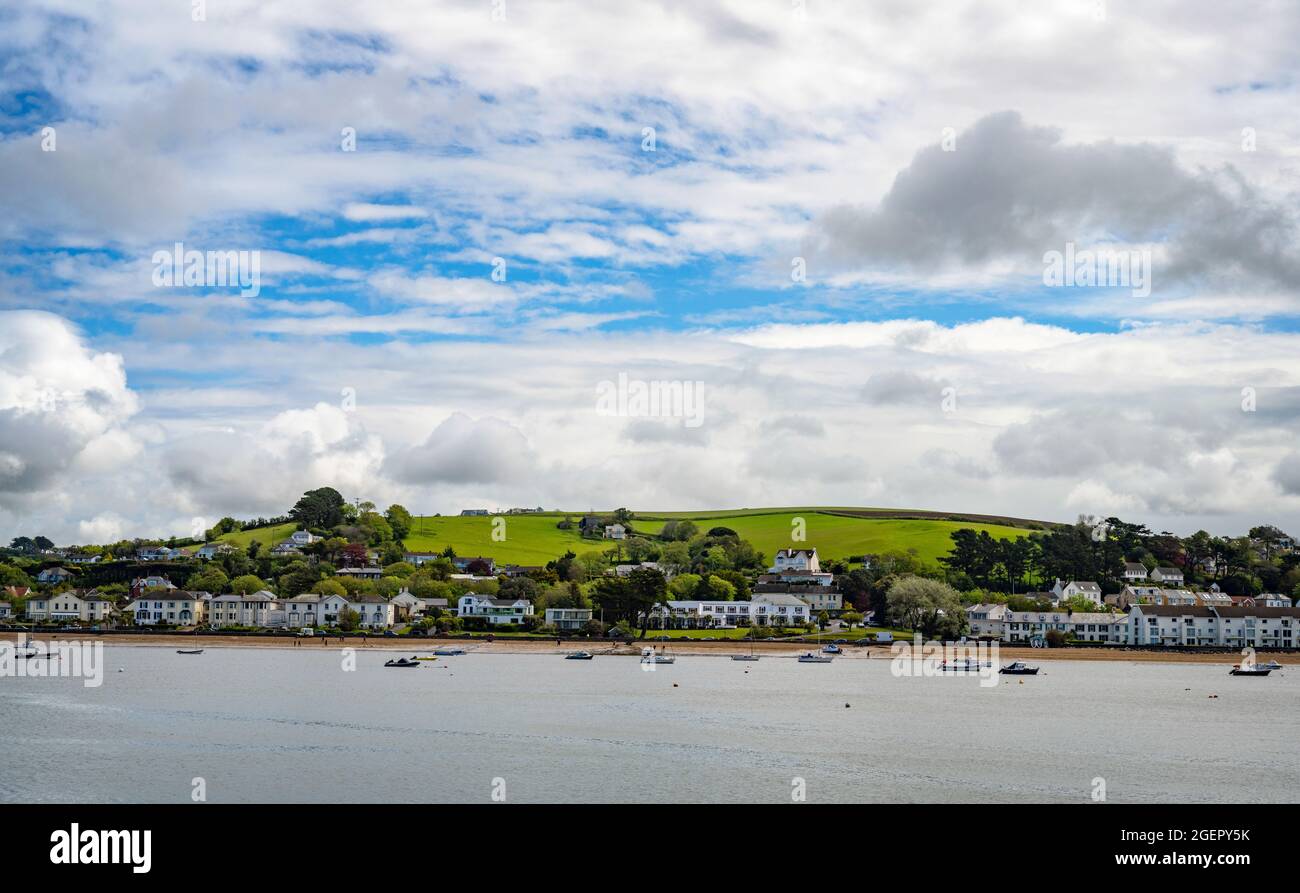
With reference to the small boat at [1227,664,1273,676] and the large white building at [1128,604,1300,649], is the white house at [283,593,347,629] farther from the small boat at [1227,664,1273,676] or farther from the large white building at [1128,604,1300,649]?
the small boat at [1227,664,1273,676]

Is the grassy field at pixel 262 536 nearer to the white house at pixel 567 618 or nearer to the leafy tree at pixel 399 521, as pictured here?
the leafy tree at pixel 399 521

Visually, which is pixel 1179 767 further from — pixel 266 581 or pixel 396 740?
pixel 266 581

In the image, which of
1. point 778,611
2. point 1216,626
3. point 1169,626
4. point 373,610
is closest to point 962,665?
point 778,611

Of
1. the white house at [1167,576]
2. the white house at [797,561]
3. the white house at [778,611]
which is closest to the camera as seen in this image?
the white house at [778,611]

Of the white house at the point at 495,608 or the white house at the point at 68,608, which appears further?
the white house at the point at 68,608

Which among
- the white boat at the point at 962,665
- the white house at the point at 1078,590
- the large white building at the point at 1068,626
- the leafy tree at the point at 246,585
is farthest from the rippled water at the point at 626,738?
the white house at the point at 1078,590

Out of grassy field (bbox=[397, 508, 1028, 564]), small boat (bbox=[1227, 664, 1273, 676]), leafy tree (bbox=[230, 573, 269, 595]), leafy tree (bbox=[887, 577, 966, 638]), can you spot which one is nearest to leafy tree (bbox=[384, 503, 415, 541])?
grassy field (bbox=[397, 508, 1028, 564])

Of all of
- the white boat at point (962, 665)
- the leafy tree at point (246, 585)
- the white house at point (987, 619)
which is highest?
the leafy tree at point (246, 585)
